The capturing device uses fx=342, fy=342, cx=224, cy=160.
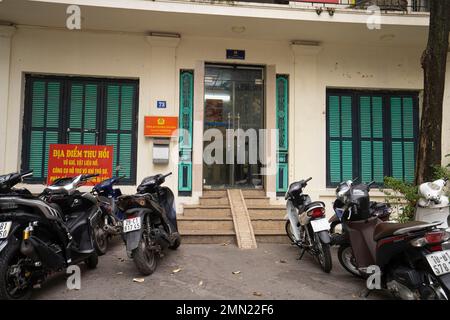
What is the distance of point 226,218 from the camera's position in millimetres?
6020

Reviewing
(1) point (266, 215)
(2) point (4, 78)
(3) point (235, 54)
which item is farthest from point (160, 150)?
(2) point (4, 78)

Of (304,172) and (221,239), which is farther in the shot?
(304,172)

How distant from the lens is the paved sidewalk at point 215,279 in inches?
138

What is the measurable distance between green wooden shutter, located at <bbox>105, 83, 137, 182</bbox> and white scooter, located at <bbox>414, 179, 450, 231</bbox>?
4923mm

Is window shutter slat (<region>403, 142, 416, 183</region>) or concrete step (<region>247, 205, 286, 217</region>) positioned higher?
window shutter slat (<region>403, 142, 416, 183</region>)

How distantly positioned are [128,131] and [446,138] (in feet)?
21.4

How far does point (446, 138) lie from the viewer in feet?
23.3

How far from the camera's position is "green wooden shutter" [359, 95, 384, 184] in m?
7.19

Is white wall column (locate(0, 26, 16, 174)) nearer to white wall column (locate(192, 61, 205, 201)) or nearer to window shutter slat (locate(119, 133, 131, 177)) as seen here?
window shutter slat (locate(119, 133, 131, 177))

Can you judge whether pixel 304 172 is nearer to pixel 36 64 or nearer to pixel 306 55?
pixel 306 55

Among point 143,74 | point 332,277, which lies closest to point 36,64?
point 143,74

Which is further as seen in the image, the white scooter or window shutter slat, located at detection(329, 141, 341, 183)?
window shutter slat, located at detection(329, 141, 341, 183)

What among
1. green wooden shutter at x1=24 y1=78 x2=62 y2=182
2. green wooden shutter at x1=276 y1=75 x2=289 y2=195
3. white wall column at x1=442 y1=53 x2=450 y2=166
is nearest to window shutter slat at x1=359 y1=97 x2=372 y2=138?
white wall column at x1=442 y1=53 x2=450 y2=166

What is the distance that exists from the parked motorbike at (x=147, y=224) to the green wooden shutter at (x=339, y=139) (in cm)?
380
